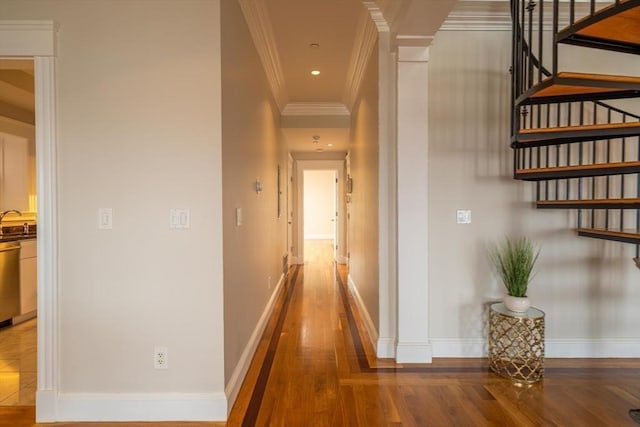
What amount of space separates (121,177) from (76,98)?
0.51 meters

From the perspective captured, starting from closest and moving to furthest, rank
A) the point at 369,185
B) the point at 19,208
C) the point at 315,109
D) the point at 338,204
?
the point at 369,185, the point at 19,208, the point at 315,109, the point at 338,204

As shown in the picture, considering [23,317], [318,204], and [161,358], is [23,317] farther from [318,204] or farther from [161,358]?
[318,204]

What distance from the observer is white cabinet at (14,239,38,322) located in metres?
3.53

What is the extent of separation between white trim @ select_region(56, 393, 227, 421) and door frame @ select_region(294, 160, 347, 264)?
5.31 metres

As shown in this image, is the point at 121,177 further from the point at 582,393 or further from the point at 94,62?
the point at 582,393

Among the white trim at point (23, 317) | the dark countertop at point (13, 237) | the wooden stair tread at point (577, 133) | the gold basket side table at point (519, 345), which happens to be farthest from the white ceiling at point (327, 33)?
the white trim at point (23, 317)

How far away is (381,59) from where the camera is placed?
2.69 m

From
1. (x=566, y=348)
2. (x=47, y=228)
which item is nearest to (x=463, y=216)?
(x=566, y=348)

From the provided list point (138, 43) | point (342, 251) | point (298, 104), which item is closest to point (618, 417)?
point (138, 43)

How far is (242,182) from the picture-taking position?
2.42 metres

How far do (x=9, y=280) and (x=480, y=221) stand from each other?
15.1 feet

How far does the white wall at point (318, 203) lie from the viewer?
12.2 metres

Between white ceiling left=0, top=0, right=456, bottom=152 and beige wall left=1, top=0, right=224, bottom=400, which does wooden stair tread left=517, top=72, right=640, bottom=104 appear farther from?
beige wall left=1, top=0, right=224, bottom=400

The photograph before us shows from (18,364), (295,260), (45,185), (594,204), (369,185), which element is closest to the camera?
(45,185)
